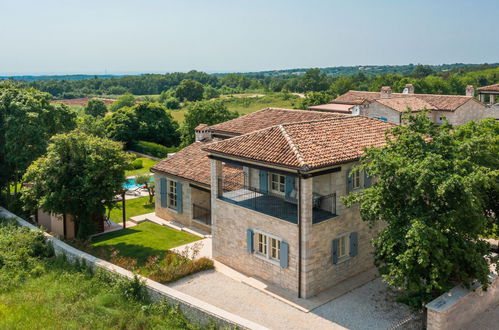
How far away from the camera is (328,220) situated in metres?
18.8

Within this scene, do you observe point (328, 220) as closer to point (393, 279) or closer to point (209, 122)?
point (393, 279)

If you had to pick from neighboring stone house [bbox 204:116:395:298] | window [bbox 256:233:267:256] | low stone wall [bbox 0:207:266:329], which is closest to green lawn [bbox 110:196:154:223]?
low stone wall [bbox 0:207:266:329]

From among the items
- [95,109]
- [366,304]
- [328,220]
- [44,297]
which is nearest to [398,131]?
[328,220]

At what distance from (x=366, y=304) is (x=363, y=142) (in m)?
6.83

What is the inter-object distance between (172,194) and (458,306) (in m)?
17.7

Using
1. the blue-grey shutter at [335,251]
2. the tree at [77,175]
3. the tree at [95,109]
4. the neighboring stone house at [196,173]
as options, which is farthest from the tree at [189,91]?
the blue-grey shutter at [335,251]

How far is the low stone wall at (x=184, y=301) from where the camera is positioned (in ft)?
51.7

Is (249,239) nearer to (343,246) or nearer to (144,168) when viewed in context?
(343,246)

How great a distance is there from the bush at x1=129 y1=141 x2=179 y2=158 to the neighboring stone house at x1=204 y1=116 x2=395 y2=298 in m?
35.4

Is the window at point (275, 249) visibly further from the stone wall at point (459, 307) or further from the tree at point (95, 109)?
the tree at point (95, 109)

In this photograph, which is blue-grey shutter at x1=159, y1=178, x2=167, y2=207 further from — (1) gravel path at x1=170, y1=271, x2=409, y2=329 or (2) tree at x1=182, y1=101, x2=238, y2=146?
(2) tree at x1=182, y1=101, x2=238, y2=146

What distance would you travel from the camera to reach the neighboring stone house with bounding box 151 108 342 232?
2688cm

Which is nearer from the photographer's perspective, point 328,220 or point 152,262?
point 328,220

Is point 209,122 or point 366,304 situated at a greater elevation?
point 209,122
